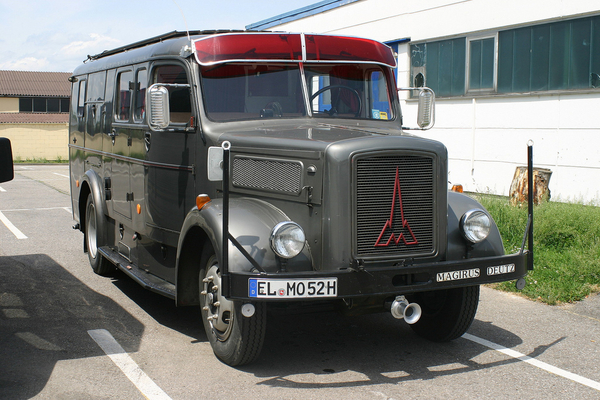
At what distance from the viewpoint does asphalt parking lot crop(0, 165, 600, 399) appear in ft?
14.6

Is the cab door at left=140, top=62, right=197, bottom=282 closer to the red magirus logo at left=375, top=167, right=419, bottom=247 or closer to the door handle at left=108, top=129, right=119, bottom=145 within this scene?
the door handle at left=108, top=129, right=119, bottom=145

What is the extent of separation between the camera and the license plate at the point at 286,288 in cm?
421

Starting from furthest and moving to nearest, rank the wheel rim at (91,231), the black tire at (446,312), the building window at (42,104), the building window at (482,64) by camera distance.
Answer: the building window at (42,104)
the building window at (482,64)
the wheel rim at (91,231)
the black tire at (446,312)

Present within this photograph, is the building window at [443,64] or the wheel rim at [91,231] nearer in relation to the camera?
the wheel rim at [91,231]

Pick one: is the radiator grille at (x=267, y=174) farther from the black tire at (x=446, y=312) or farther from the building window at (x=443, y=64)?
the building window at (x=443, y=64)

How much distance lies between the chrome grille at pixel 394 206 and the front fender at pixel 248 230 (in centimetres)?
46

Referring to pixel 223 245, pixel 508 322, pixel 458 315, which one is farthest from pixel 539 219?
pixel 223 245

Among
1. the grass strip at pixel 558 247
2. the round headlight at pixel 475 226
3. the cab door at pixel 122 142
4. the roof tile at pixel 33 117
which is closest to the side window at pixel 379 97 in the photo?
the round headlight at pixel 475 226

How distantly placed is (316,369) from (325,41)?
9.11ft

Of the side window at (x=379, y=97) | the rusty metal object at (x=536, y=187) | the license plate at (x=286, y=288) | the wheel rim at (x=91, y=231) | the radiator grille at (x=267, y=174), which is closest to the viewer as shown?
the license plate at (x=286, y=288)

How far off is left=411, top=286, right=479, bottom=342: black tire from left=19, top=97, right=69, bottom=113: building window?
45298mm

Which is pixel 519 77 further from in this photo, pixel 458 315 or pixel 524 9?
pixel 458 315

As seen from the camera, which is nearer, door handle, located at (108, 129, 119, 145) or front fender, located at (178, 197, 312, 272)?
front fender, located at (178, 197, 312, 272)

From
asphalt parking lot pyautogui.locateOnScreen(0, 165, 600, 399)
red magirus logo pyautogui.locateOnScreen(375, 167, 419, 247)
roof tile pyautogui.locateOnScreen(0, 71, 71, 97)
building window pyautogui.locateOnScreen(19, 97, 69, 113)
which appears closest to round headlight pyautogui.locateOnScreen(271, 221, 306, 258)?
red magirus logo pyautogui.locateOnScreen(375, 167, 419, 247)
